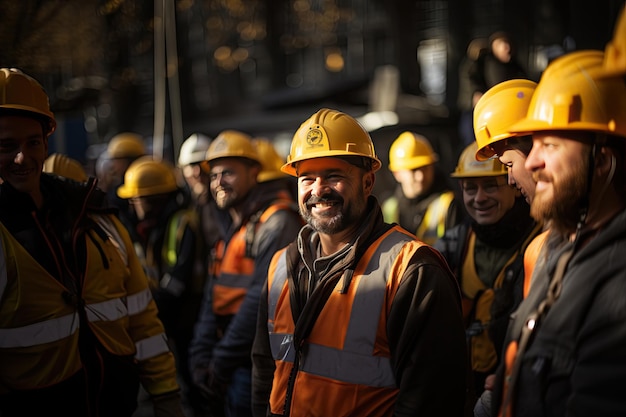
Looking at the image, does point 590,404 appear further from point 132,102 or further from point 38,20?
point 132,102

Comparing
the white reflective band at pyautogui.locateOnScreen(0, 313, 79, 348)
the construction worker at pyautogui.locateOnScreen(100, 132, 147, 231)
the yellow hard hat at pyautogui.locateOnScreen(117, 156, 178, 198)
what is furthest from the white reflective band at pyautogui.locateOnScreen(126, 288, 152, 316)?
the construction worker at pyautogui.locateOnScreen(100, 132, 147, 231)

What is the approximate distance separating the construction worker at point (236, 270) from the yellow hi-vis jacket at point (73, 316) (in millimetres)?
582

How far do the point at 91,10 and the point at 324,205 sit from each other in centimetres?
743

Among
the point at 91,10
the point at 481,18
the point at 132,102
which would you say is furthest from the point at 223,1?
the point at 91,10

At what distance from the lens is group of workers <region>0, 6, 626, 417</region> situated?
184 cm

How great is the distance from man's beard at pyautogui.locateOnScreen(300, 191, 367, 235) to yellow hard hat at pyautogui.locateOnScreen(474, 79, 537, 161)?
0.69 meters

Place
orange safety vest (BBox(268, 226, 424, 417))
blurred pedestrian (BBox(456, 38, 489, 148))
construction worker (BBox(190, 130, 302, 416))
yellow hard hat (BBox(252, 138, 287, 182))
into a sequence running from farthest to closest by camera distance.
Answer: blurred pedestrian (BBox(456, 38, 489, 148)) < yellow hard hat (BBox(252, 138, 287, 182)) < construction worker (BBox(190, 130, 302, 416)) < orange safety vest (BBox(268, 226, 424, 417))

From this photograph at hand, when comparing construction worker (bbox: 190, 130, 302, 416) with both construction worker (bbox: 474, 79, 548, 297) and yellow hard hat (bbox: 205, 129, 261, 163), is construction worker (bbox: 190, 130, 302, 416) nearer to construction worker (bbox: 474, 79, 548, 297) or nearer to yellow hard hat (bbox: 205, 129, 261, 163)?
yellow hard hat (bbox: 205, 129, 261, 163)

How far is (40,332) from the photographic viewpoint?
2.83 metres

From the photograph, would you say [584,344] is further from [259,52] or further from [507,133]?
[259,52]

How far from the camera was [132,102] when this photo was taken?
52.0 feet

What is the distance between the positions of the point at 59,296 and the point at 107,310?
30cm

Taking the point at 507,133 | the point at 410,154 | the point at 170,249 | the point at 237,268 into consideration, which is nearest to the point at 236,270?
the point at 237,268

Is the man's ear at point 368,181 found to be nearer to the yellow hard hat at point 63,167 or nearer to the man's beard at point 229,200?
the man's beard at point 229,200
